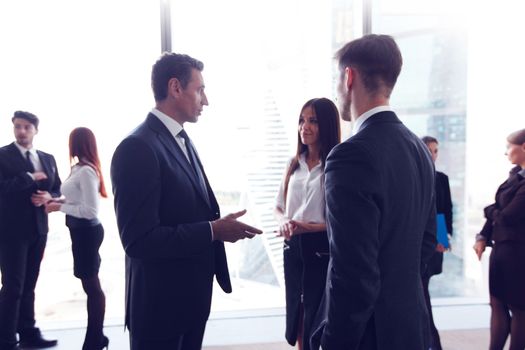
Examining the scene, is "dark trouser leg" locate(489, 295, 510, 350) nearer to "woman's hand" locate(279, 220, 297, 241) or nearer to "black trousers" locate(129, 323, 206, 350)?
"woman's hand" locate(279, 220, 297, 241)

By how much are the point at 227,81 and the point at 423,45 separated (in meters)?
1.91

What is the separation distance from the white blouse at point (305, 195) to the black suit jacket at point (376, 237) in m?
1.21

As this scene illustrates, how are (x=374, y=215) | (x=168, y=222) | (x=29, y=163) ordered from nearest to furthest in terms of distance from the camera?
(x=374, y=215)
(x=168, y=222)
(x=29, y=163)

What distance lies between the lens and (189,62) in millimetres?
1771

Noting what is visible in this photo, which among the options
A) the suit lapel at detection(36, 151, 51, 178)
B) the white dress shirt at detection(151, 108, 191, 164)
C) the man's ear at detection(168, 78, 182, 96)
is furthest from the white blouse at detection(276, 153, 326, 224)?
the suit lapel at detection(36, 151, 51, 178)

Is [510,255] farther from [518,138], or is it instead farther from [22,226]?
[22,226]

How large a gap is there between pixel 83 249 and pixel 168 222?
158cm

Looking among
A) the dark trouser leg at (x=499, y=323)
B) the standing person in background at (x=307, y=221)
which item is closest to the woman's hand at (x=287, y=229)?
the standing person in background at (x=307, y=221)

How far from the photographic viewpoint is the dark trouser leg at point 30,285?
127 inches

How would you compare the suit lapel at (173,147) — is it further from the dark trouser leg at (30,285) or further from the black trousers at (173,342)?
the dark trouser leg at (30,285)

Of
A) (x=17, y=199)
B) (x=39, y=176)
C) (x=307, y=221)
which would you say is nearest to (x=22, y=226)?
(x=17, y=199)

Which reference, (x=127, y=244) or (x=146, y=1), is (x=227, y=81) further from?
(x=127, y=244)

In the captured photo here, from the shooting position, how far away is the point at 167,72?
173cm

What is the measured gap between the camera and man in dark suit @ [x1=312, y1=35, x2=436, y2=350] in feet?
3.67
